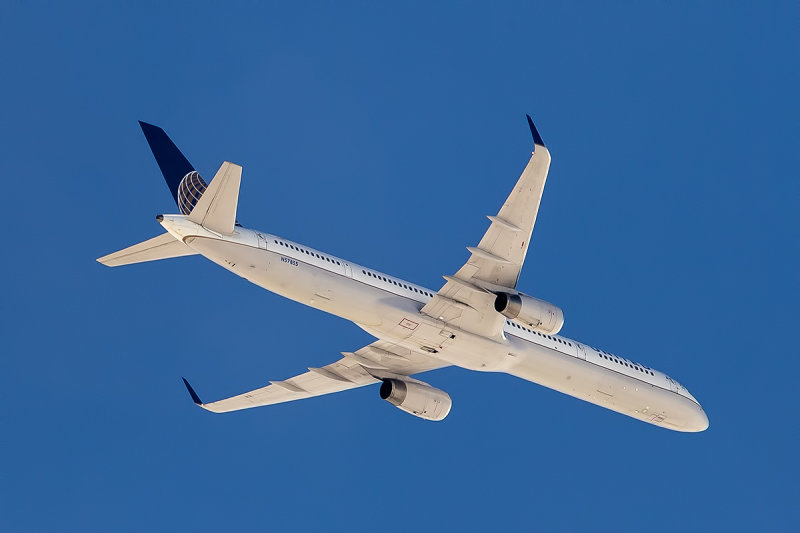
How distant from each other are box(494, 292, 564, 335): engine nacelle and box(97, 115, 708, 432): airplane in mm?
34

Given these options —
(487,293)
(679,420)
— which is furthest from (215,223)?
(679,420)

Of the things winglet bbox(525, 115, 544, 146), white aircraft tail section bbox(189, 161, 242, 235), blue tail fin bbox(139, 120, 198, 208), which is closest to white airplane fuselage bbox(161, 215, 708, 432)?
white aircraft tail section bbox(189, 161, 242, 235)

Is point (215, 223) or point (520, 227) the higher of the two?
point (520, 227)

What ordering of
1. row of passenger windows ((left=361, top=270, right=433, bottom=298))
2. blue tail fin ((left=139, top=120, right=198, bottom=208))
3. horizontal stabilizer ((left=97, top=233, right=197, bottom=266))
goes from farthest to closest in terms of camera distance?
blue tail fin ((left=139, top=120, right=198, bottom=208)) < row of passenger windows ((left=361, top=270, right=433, bottom=298)) < horizontal stabilizer ((left=97, top=233, right=197, bottom=266))

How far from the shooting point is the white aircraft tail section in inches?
1380

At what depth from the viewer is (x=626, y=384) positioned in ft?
149

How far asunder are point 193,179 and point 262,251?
4.98m

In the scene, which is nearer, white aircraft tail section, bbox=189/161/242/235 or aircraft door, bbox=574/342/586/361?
white aircraft tail section, bbox=189/161/242/235

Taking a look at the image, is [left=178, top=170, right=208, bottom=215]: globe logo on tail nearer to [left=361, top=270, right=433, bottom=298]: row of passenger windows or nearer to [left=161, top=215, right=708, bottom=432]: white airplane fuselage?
[left=161, top=215, right=708, bottom=432]: white airplane fuselage

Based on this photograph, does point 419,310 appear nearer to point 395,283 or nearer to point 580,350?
point 395,283

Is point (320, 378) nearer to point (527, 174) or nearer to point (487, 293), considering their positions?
point (487, 293)

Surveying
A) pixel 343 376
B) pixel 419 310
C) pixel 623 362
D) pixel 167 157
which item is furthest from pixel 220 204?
pixel 623 362

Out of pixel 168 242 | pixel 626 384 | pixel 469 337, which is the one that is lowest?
pixel 168 242

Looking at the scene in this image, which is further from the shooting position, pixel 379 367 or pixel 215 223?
pixel 379 367
